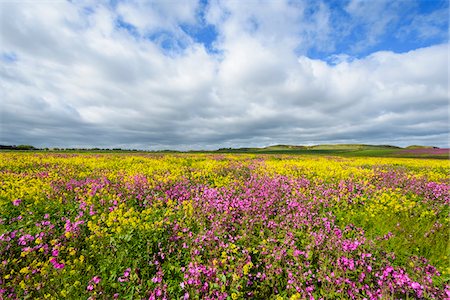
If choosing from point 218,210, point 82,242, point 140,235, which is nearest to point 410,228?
point 218,210

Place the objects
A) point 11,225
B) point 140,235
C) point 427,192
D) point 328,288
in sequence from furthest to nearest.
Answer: point 427,192
point 11,225
point 140,235
point 328,288

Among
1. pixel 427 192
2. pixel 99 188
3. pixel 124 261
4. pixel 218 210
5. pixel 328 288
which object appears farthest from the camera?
pixel 427 192

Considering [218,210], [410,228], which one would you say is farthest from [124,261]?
[410,228]

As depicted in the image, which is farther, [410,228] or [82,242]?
[410,228]

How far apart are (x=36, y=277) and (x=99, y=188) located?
4189 millimetres

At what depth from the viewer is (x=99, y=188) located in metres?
7.30

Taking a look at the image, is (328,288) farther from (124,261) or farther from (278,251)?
(124,261)

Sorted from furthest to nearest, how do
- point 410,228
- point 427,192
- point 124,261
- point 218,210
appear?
1. point 427,192
2. point 218,210
3. point 410,228
4. point 124,261

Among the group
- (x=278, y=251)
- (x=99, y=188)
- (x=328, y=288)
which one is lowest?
(x=328, y=288)

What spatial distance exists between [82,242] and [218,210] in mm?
2957

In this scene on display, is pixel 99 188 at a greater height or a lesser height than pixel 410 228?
greater

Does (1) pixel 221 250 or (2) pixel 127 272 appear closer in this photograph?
(2) pixel 127 272

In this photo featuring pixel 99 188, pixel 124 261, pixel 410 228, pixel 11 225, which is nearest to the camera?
pixel 124 261

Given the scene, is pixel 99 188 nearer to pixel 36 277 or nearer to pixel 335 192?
pixel 36 277
